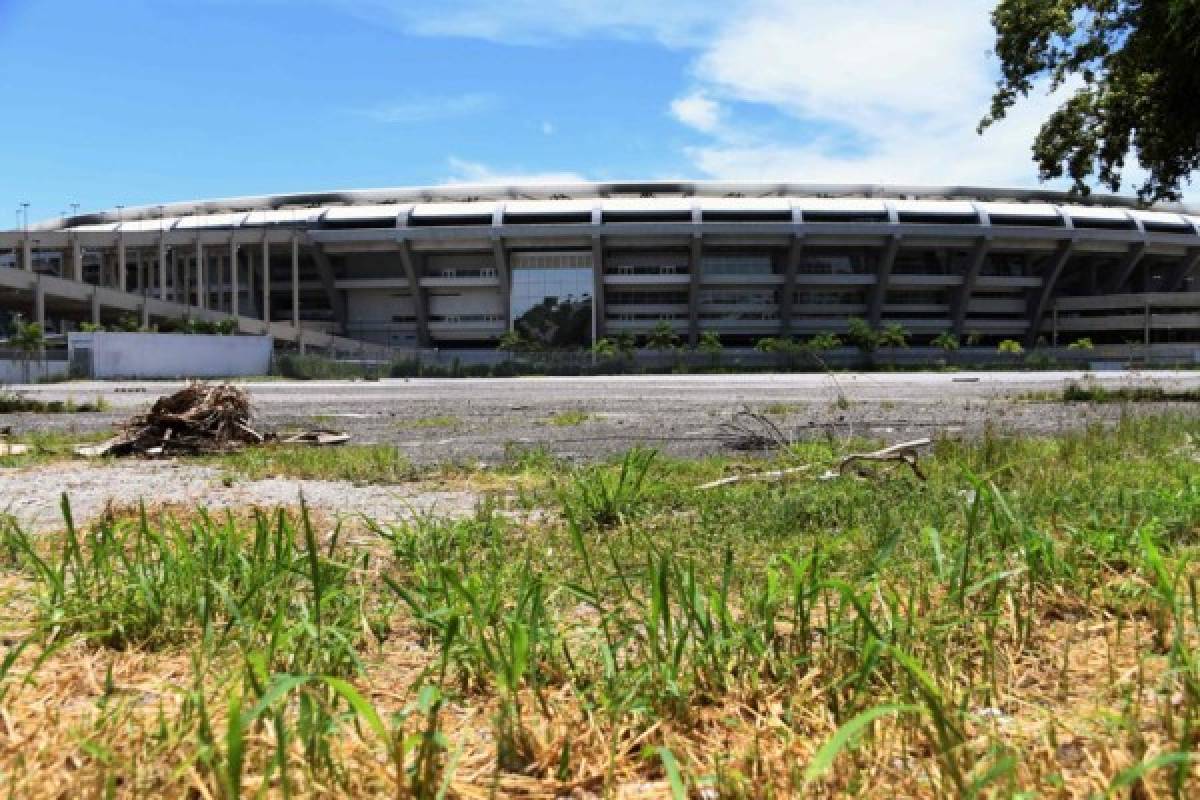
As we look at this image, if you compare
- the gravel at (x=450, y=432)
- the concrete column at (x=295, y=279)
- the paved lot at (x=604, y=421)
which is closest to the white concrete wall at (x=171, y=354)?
the concrete column at (x=295, y=279)

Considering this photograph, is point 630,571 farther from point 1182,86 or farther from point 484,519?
point 1182,86

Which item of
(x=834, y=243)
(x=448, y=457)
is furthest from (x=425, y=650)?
(x=834, y=243)

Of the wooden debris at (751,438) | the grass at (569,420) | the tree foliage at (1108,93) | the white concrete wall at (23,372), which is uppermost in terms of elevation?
the tree foliage at (1108,93)

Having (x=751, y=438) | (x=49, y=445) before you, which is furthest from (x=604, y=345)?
(x=751, y=438)

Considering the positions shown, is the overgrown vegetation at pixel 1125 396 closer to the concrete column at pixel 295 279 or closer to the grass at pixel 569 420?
the grass at pixel 569 420

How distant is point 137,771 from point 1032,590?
202cm

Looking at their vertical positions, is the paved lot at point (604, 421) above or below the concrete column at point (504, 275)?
below

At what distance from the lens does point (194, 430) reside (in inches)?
315

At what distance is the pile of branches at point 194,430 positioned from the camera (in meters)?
7.61

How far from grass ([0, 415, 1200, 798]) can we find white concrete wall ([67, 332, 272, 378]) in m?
45.8

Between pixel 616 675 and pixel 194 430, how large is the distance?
7.39 m

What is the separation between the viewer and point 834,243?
6962cm

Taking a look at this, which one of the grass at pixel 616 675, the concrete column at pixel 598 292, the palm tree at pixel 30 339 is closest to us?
the grass at pixel 616 675

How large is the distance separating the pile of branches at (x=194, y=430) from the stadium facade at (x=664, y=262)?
5782 cm
